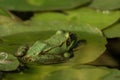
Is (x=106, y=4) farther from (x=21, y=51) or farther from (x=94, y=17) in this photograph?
(x=21, y=51)

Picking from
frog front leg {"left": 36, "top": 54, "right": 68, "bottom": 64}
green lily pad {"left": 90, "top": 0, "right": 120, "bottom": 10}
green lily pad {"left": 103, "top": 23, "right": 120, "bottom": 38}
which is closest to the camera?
frog front leg {"left": 36, "top": 54, "right": 68, "bottom": 64}

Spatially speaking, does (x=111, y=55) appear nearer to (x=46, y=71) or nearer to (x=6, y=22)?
(x=46, y=71)

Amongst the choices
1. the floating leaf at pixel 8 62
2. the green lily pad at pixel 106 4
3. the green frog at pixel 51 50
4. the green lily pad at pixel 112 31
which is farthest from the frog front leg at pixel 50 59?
the green lily pad at pixel 106 4

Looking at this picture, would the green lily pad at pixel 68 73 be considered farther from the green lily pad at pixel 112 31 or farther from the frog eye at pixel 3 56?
the green lily pad at pixel 112 31

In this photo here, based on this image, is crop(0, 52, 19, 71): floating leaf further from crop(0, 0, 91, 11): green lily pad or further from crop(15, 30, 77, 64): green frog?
crop(0, 0, 91, 11): green lily pad

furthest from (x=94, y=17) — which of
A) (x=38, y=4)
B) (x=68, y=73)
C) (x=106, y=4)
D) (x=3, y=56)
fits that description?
(x=3, y=56)

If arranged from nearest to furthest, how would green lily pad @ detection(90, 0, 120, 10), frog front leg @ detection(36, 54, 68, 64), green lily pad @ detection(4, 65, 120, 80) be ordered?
green lily pad @ detection(4, 65, 120, 80), frog front leg @ detection(36, 54, 68, 64), green lily pad @ detection(90, 0, 120, 10)

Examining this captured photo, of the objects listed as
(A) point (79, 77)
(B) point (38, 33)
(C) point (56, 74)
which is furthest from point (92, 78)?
(B) point (38, 33)

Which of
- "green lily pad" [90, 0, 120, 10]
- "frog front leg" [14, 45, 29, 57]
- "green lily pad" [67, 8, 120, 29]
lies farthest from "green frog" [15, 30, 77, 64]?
"green lily pad" [90, 0, 120, 10]
